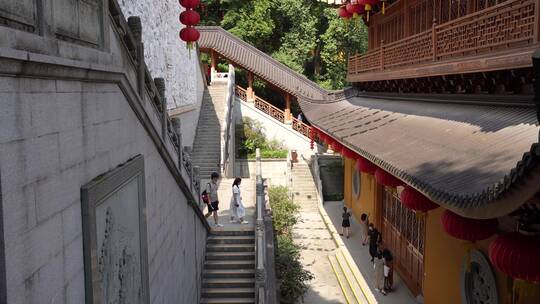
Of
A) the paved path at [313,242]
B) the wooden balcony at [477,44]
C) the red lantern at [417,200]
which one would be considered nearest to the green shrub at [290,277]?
the paved path at [313,242]

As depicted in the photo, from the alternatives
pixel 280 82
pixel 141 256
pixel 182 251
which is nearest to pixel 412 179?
pixel 141 256

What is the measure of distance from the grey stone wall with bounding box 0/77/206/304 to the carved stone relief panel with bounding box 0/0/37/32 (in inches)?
13.3

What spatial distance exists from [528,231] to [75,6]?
172 inches

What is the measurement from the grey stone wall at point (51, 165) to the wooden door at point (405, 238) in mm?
6902

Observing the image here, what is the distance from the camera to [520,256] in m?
3.98

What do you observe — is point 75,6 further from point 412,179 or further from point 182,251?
point 182,251

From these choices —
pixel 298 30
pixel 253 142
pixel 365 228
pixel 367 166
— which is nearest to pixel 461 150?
pixel 367 166

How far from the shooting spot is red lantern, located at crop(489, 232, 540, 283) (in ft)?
12.9

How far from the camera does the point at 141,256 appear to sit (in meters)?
5.49

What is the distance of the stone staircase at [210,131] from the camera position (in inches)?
679

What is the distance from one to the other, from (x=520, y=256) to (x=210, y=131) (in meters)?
16.8

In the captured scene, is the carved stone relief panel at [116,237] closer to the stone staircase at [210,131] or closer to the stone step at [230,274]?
the stone step at [230,274]

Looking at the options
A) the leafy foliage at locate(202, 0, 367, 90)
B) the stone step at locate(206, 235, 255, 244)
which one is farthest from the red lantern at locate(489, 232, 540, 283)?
the leafy foliage at locate(202, 0, 367, 90)

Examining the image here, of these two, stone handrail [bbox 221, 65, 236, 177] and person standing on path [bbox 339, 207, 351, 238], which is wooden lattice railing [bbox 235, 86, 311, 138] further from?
person standing on path [bbox 339, 207, 351, 238]
